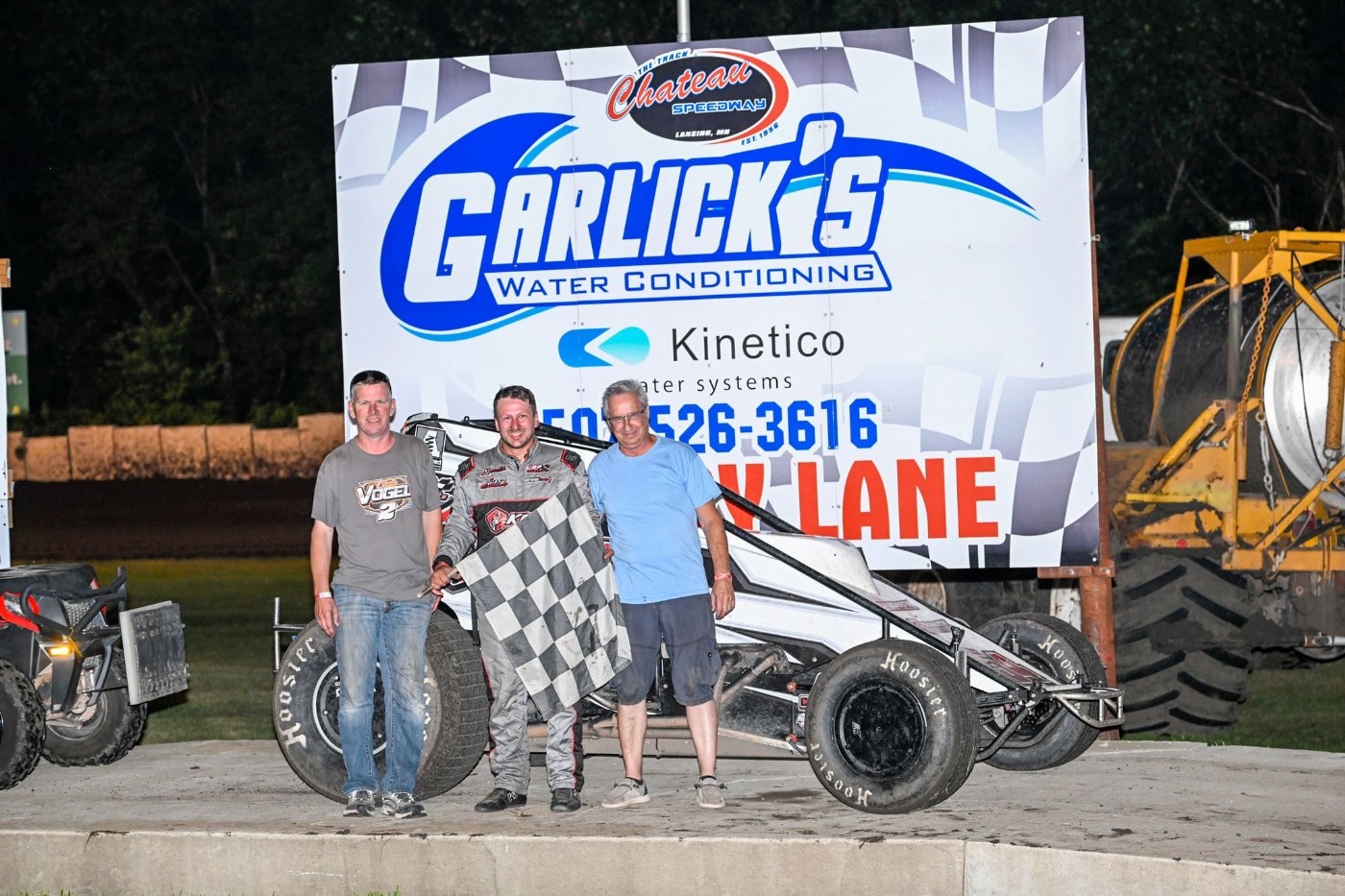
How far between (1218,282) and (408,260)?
4.78 metres

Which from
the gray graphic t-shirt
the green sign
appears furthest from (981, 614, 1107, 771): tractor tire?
the green sign

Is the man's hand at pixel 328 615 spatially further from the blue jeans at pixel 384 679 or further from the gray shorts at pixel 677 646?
the gray shorts at pixel 677 646

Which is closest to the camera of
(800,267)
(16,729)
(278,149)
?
(16,729)

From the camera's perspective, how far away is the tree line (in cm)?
2425

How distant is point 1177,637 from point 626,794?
3.76m

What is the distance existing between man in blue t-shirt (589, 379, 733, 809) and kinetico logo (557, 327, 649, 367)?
1.91 meters

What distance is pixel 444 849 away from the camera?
6441 millimetres

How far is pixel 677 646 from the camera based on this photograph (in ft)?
22.7

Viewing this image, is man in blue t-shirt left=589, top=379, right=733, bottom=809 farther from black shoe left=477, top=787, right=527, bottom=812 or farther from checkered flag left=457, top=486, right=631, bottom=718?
black shoe left=477, top=787, right=527, bottom=812

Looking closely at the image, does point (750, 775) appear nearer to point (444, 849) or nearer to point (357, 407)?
point (444, 849)

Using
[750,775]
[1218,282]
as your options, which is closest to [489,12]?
[1218,282]

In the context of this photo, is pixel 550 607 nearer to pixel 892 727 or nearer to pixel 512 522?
pixel 512 522

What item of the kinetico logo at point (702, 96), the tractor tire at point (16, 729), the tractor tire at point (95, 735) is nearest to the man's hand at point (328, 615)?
the tractor tire at point (16, 729)

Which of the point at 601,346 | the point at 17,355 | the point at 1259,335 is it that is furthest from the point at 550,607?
the point at 17,355
